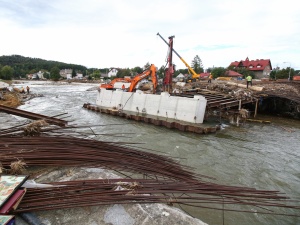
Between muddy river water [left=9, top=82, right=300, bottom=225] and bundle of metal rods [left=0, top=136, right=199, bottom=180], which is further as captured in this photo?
muddy river water [left=9, top=82, right=300, bottom=225]

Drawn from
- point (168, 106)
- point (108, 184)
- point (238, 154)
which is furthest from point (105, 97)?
point (108, 184)

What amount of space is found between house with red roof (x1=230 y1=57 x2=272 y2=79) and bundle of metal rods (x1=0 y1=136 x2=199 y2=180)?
67.5 m

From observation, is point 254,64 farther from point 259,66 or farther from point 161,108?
point 161,108

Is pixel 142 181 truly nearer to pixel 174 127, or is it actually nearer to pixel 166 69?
pixel 174 127

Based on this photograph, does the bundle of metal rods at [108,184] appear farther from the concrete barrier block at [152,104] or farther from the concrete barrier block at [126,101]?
the concrete barrier block at [126,101]

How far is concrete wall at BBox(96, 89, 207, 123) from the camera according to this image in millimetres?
13773

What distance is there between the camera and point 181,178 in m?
4.08

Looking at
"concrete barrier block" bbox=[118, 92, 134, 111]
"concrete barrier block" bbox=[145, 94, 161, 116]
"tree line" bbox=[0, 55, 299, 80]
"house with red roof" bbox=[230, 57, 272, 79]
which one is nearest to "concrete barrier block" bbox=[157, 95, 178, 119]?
"concrete barrier block" bbox=[145, 94, 161, 116]

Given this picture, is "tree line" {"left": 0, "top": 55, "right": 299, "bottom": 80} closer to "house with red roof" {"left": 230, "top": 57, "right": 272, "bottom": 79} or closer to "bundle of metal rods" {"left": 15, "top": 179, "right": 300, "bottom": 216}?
"house with red roof" {"left": 230, "top": 57, "right": 272, "bottom": 79}

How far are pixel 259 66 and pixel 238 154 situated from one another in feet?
216

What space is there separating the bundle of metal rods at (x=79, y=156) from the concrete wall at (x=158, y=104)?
9.34 meters

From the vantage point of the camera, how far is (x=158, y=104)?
16172 millimetres

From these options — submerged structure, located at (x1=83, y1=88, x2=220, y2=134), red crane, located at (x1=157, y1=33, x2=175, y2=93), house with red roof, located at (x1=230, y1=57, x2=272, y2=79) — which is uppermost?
house with red roof, located at (x1=230, y1=57, x2=272, y2=79)

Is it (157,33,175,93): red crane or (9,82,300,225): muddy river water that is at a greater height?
(157,33,175,93): red crane
